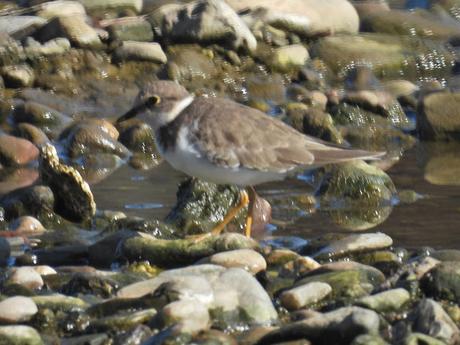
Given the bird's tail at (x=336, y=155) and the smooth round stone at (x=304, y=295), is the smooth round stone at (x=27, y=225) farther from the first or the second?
the smooth round stone at (x=304, y=295)

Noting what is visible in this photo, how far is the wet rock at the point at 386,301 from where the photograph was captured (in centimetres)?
703

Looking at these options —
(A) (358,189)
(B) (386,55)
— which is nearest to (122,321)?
(A) (358,189)

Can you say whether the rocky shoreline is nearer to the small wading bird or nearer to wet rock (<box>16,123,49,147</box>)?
wet rock (<box>16,123,49,147</box>)

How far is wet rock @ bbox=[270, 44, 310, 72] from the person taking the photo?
1570 centimetres

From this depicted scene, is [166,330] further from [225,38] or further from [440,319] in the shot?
[225,38]

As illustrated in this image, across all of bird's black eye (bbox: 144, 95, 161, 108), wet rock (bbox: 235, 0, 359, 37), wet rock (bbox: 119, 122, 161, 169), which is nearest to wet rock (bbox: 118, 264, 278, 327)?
bird's black eye (bbox: 144, 95, 161, 108)

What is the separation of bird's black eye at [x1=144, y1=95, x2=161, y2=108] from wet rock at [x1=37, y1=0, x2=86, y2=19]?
7095mm

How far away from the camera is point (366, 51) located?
16391 millimetres

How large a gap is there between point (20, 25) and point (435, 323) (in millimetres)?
9640

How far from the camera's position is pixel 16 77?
1408 cm

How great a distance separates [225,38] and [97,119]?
315 centimetres

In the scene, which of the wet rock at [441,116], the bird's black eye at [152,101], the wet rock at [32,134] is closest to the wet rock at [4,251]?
the bird's black eye at [152,101]

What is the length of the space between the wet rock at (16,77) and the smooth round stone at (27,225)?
5162mm

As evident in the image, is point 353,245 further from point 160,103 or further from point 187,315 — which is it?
point 187,315
